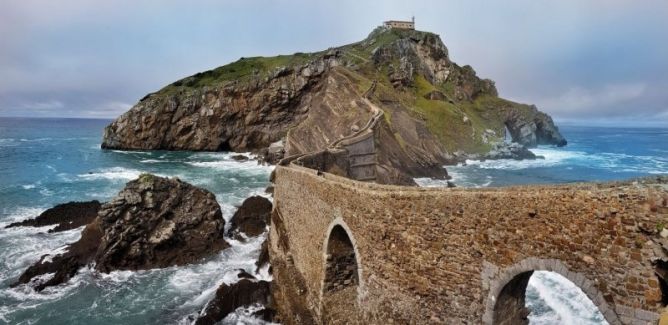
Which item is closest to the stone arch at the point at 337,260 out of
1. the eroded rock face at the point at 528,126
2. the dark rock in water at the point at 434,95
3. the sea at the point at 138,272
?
the sea at the point at 138,272

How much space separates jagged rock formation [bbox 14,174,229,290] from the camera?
22.7 meters

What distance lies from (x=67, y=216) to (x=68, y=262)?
10872 millimetres

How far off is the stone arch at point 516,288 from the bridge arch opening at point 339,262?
18.8 ft

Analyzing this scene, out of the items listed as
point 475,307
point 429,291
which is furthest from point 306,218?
point 475,307

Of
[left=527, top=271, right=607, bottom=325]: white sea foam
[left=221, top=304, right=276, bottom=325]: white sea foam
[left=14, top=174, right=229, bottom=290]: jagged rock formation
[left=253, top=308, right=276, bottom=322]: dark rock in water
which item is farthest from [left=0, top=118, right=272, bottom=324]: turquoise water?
[left=527, top=271, right=607, bottom=325]: white sea foam

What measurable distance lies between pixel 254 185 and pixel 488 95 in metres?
75.6

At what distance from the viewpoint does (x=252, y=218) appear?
94.4ft

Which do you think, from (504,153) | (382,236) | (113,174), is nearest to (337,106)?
(113,174)

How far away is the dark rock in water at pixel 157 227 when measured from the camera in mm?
23031

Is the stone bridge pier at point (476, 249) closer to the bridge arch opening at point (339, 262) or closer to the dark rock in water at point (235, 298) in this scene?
the bridge arch opening at point (339, 262)

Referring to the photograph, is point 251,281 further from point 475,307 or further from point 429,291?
point 475,307

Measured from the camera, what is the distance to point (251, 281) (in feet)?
64.2

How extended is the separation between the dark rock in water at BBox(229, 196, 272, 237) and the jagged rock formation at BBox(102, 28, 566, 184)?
1766 cm

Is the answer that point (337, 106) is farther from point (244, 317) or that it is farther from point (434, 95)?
point (244, 317)
